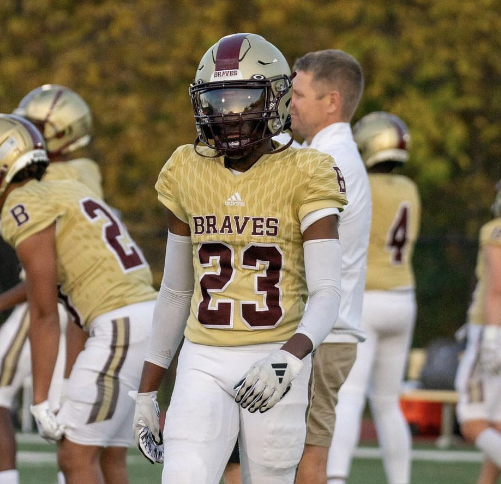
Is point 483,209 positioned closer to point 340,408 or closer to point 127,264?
point 340,408

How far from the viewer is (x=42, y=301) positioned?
187 inches

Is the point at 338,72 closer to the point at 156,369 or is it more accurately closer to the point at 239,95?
the point at 239,95

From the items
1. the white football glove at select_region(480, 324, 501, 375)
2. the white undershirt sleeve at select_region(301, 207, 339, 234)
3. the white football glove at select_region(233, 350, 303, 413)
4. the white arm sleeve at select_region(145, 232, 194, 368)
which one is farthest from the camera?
the white football glove at select_region(480, 324, 501, 375)

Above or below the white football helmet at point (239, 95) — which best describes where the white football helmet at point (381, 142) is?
below

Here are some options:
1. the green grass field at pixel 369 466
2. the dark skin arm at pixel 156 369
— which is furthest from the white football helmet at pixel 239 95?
the green grass field at pixel 369 466

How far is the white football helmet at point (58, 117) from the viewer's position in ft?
21.8

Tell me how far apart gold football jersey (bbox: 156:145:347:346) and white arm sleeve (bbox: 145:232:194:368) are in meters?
0.16

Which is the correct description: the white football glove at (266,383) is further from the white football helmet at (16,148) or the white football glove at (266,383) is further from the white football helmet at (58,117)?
the white football helmet at (58,117)

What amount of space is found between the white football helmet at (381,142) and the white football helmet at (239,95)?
10.8ft

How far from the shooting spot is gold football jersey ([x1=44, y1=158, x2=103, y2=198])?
6.32 m

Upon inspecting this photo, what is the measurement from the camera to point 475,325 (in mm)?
7105

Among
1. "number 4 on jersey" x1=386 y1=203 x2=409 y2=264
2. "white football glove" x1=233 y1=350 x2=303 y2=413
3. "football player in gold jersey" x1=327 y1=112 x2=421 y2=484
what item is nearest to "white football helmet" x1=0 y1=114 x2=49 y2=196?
"white football glove" x1=233 y1=350 x2=303 y2=413

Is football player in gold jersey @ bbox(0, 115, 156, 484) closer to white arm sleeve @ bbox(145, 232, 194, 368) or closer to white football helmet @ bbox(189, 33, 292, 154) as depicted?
white arm sleeve @ bbox(145, 232, 194, 368)

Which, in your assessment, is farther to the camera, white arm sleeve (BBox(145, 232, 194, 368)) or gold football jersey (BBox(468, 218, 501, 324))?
gold football jersey (BBox(468, 218, 501, 324))
